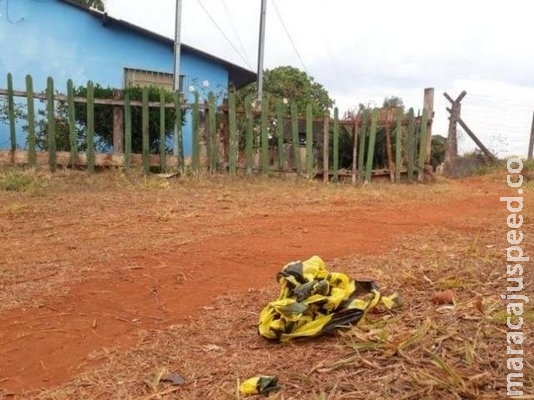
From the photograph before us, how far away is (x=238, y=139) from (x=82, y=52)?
5.72 meters

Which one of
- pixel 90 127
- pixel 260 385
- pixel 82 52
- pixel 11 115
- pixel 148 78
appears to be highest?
pixel 82 52

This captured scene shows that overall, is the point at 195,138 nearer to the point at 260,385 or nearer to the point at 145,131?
the point at 145,131

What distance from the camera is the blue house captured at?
12.6m

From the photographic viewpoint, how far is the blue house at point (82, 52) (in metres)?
12.6

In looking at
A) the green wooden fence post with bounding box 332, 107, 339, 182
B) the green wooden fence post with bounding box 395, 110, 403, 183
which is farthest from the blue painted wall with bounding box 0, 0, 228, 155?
the green wooden fence post with bounding box 395, 110, 403, 183

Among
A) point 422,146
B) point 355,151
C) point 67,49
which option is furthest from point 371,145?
point 67,49

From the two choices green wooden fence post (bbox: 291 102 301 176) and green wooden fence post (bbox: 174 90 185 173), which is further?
green wooden fence post (bbox: 291 102 301 176)

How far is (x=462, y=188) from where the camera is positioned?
33.3 ft

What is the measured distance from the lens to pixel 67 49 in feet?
43.0

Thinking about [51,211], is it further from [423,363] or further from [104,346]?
[423,363]

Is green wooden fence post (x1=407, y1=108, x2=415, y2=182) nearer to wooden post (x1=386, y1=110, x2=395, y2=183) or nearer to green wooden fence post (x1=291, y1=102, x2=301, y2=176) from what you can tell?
wooden post (x1=386, y1=110, x2=395, y2=183)

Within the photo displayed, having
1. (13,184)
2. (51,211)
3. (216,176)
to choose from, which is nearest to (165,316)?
(51,211)

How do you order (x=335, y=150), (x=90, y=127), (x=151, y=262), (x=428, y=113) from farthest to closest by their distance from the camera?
(x=428, y=113) < (x=335, y=150) < (x=90, y=127) < (x=151, y=262)

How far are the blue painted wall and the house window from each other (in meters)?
0.11
